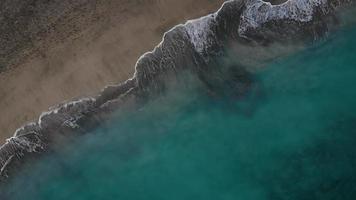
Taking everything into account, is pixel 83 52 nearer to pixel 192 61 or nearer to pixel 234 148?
pixel 192 61

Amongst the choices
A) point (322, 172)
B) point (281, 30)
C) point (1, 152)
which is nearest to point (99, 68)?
point (1, 152)

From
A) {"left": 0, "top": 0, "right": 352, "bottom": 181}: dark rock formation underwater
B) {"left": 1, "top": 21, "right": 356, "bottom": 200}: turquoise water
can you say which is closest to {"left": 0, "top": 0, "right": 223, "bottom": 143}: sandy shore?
{"left": 0, "top": 0, "right": 352, "bottom": 181}: dark rock formation underwater

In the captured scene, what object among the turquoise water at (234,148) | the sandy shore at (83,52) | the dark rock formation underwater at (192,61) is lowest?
the turquoise water at (234,148)

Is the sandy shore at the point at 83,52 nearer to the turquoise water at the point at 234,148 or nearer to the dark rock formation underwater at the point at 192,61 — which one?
the dark rock formation underwater at the point at 192,61

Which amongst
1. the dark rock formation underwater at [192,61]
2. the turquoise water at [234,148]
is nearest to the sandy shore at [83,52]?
the dark rock formation underwater at [192,61]

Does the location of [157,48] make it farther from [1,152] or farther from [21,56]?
[1,152]

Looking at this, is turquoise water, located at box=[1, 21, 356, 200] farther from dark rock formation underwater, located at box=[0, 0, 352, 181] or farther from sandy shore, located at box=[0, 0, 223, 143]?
sandy shore, located at box=[0, 0, 223, 143]

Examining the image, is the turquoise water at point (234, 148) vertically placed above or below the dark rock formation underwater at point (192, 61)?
below
